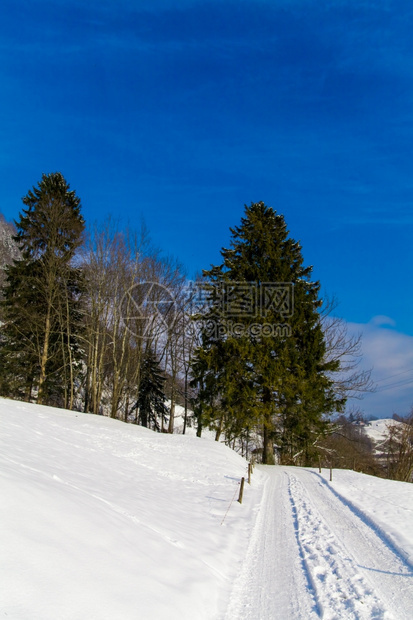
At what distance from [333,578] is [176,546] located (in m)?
2.39

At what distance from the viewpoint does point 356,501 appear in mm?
10328

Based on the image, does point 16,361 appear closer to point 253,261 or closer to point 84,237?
point 84,237

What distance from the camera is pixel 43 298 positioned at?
70.8 ft

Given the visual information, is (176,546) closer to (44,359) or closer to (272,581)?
(272,581)

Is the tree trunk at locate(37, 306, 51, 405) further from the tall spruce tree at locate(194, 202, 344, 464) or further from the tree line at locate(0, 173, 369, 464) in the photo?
the tall spruce tree at locate(194, 202, 344, 464)

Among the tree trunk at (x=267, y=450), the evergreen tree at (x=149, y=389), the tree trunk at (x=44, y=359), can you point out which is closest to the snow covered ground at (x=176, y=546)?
the tree trunk at (x=44, y=359)

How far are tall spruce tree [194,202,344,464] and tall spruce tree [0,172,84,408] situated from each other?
30.1ft

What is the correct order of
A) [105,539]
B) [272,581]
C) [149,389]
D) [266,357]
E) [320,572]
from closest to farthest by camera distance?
[105,539], [272,581], [320,572], [266,357], [149,389]

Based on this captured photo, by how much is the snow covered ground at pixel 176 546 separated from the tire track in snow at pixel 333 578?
2cm

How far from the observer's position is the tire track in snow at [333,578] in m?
4.15

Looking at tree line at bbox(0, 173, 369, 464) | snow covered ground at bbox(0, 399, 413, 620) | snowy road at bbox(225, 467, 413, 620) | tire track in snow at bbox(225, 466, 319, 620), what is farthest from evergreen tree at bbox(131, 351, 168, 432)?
tire track in snow at bbox(225, 466, 319, 620)

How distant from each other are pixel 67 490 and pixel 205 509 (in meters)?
4.45

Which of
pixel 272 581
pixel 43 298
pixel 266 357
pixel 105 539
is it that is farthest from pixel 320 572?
pixel 43 298

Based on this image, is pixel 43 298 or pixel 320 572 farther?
pixel 43 298
